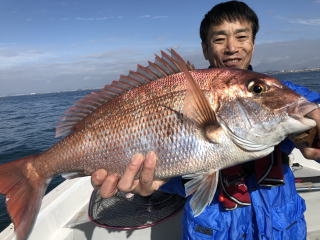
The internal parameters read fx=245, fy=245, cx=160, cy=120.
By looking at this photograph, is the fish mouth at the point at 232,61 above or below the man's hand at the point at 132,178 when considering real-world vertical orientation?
above

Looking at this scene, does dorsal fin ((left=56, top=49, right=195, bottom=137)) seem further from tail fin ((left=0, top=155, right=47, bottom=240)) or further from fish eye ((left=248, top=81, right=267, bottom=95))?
fish eye ((left=248, top=81, right=267, bottom=95))

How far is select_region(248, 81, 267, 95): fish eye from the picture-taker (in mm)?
1836

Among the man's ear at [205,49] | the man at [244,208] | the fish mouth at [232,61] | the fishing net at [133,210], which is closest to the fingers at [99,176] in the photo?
the man at [244,208]

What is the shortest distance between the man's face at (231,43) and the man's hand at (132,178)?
1.61m

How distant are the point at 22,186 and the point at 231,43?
2.58m

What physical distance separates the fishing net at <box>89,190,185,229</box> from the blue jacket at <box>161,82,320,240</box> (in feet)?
3.51

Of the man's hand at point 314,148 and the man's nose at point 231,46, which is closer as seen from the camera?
the man's hand at point 314,148

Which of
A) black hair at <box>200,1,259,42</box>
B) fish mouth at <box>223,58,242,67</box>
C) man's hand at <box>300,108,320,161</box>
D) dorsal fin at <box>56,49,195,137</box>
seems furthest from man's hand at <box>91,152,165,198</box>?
black hair at <box>200,1,259,42</box>

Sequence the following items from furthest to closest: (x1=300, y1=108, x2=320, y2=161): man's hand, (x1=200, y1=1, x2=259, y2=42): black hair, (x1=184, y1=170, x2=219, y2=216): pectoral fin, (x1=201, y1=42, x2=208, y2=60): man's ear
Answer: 1. (x1=201, y1=42, x2=208, y2=60): man's ear
2. (x1=200, y1=1, x2=259, y2=42): black hair
3. (x1=184, y1=170, x2=219, y2=216): pectoral fin
4. (x1=300, y1=108, x2=320, y2=161): man's hand

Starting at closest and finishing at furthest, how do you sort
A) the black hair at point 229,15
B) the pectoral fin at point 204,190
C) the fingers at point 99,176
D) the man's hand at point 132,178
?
the pectoral fin at point 204,190 → the man's hand at point 132,178 → the fingers at point 99,176 → the black hair at point 229,15

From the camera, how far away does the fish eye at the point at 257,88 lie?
1.84 metres

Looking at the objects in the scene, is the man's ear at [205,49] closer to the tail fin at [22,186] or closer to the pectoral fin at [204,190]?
the pectoral fin at [204,190]

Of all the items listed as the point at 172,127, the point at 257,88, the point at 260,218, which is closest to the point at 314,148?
the point at 257,88

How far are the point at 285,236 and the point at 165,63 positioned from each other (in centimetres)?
188
